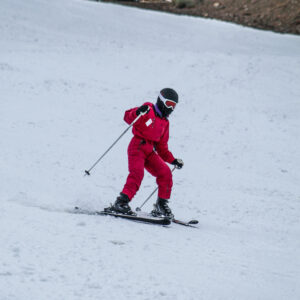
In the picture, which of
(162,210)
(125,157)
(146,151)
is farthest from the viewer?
(125,157)

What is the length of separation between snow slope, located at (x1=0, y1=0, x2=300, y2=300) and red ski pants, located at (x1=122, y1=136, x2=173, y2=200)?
0.55m

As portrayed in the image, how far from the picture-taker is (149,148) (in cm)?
579

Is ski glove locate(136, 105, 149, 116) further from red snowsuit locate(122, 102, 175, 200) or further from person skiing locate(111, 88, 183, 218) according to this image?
red snowsuit locate(122, 102, 175, 200)

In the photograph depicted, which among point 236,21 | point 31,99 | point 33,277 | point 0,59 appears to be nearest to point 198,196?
point 33,277

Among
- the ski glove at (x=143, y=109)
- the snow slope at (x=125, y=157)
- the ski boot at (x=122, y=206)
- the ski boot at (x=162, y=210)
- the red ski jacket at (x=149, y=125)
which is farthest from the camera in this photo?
the ski boot at (x=162, y=210)

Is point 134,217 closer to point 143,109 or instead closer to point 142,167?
point 142,167

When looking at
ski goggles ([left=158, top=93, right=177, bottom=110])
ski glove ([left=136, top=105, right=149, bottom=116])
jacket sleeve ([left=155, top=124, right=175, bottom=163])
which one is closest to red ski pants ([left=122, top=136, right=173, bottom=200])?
jacket sleeve ([left=155, top=124, right=175, bottom=163])

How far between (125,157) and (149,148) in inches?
154

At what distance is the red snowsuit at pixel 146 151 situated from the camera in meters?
5.62

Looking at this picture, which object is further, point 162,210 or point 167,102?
point 162,210

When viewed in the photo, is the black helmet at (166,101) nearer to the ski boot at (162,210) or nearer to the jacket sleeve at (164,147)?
the jacket sleeve at (164,147)

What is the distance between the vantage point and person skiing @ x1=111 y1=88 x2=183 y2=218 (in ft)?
18.3

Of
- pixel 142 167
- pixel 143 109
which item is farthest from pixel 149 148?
pixel 143 109

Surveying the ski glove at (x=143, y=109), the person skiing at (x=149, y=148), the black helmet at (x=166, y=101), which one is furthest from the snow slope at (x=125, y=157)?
the black helmet at (x=166, y=101)
